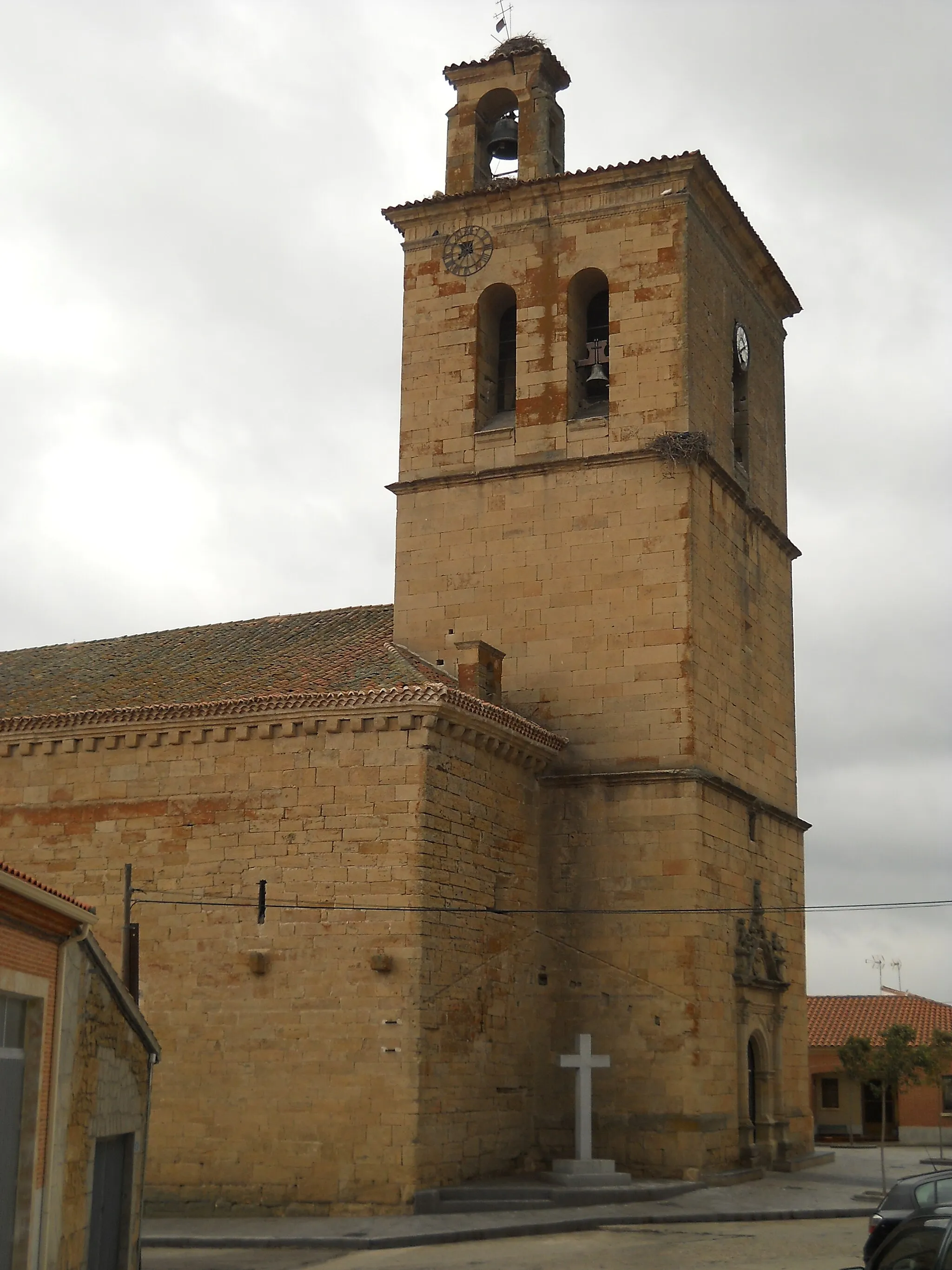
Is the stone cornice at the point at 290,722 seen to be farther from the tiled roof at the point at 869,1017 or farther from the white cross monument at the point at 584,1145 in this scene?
the tiled roof at the point at 869,1017

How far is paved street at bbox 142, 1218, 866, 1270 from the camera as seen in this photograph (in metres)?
14.0

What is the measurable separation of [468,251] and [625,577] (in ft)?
20.3

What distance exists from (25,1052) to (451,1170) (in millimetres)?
8581

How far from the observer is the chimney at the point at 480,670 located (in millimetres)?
20422

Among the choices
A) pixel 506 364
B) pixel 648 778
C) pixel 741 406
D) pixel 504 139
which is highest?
pixel 504 139

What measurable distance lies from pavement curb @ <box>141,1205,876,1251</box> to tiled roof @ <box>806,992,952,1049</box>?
18472mm

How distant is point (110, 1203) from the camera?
40.9ft

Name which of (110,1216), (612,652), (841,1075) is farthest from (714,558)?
(841,1075)

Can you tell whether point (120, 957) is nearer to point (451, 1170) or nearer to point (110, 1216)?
point (451, 1170)

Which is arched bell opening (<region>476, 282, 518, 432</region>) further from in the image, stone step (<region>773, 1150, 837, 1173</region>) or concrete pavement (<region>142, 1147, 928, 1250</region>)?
stone step (<region>773, 1150, 837, 1173</region>)

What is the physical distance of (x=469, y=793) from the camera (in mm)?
19062

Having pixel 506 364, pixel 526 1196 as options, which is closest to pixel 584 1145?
pixel 526 1196

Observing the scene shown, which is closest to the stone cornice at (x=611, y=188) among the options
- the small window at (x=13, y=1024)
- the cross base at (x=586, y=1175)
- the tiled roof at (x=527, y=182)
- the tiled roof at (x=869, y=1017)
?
the tiled roof at (x=527, y=182)

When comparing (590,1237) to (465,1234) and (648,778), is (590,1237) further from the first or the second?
(648,778)
